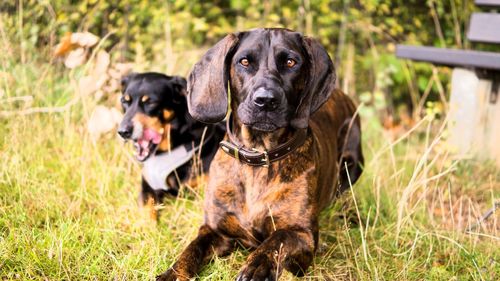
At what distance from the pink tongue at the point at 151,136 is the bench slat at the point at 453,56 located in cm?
Answer: 246

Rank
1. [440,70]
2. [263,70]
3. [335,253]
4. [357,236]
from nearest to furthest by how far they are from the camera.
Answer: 1. [263,70]
2. [335,253]
3. [357,236]
4. [440,70]

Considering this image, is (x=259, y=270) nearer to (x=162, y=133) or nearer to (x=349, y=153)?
(x=162, y=133)

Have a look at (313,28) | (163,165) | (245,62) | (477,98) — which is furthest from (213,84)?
(313,28)

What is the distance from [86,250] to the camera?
3088 millimetres

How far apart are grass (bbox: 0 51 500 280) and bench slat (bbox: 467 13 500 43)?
111cm

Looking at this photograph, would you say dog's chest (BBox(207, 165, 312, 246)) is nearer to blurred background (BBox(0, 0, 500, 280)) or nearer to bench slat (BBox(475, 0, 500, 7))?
blurred background (BBox(0, 0, 500, 280))

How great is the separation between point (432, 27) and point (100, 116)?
5.05m

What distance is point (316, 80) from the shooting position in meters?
2.94

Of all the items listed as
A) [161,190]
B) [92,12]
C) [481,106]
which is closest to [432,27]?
[481,106]

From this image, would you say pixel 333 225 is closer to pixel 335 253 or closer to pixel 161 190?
pixel 335 253

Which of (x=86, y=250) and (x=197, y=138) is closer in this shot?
(x=86, y=250)

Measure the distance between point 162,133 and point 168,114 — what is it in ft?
0.45

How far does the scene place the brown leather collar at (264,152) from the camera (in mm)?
2947

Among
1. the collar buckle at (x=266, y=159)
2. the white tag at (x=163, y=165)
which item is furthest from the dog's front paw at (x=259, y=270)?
the white tag at (x=163, y=165)
